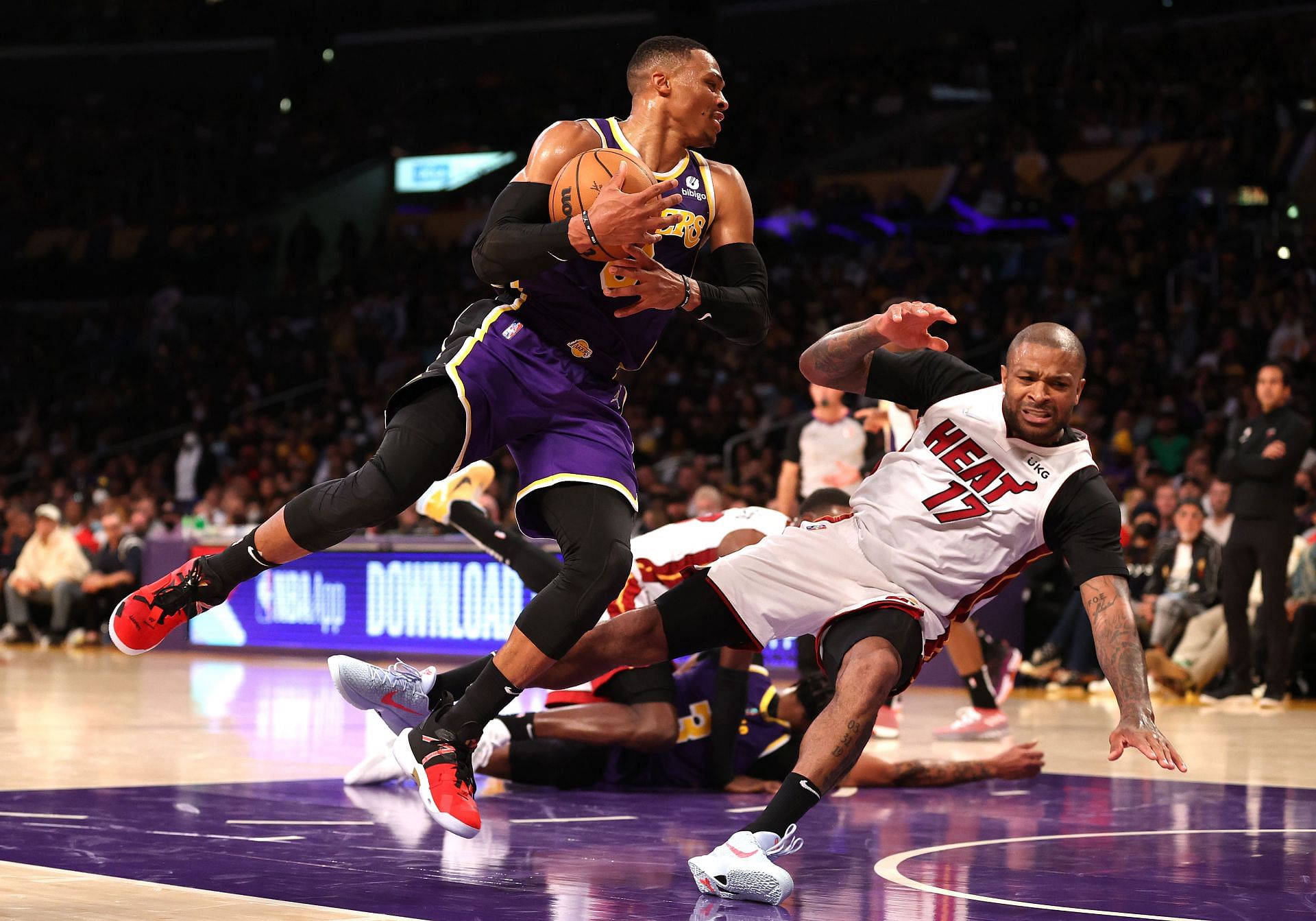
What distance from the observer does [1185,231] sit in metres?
16.4

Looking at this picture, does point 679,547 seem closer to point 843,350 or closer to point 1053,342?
point 843,350

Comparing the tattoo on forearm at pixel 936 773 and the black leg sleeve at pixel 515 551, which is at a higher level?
the black leg sleeve at pixel 515 551

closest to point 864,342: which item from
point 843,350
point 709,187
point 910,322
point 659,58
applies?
point 843,350

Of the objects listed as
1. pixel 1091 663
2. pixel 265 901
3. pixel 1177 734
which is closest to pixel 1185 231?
pixel 1091 663

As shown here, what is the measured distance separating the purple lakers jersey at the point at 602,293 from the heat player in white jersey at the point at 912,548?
1.58 feet

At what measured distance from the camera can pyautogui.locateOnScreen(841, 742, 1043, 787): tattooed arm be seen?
250 inches

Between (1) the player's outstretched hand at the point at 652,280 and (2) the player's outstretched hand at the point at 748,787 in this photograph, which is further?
(2) the player's outstretched hand at the point at 748,787

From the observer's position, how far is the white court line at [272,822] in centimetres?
516

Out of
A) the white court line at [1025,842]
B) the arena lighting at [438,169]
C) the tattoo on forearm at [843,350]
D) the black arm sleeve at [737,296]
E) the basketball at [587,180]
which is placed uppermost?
the arena lighting at [438,169]

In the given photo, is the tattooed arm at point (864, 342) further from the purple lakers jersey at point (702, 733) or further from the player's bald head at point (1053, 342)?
the purple lakers jersey at point (702, 733)

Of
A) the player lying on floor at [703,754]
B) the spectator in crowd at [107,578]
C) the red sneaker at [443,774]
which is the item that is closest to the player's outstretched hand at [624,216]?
the red sneaker at [443,774]

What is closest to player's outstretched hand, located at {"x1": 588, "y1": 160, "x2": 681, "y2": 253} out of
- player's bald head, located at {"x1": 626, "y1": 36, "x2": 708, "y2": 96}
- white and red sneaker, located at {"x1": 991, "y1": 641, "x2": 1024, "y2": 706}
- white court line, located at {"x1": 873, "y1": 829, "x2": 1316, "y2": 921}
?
player's bald head, located at {"x1": 626, "y1": 36, "x2": 708, "y2": 96}

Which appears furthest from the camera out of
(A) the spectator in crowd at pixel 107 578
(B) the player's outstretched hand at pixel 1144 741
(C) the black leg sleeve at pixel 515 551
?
(A) the spectator in crowd at pixel 107 578

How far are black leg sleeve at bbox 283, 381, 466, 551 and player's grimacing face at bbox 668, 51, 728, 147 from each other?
101 centimetres
